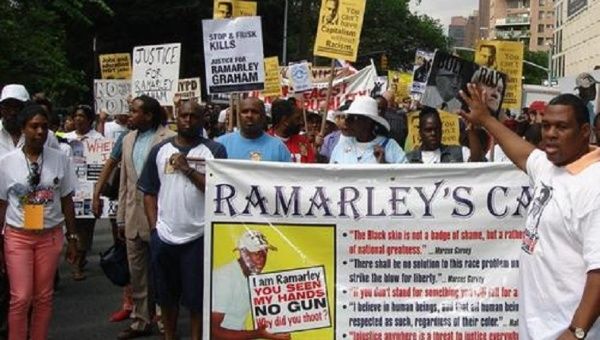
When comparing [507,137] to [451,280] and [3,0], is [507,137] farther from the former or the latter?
[3,0]

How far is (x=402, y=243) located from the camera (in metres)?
5.65

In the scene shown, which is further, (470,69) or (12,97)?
(12,97)

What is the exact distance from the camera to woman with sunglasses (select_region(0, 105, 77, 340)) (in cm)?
640

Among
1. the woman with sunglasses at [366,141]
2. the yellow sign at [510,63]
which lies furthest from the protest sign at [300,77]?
the woman with sunglasses at [366,141]

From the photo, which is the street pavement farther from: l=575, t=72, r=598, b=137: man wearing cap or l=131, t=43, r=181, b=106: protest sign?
l=575, t=72, r=598, b=137: man wearing cap

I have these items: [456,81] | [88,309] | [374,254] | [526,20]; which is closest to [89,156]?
[88,309]

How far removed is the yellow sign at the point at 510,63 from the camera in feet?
33.2

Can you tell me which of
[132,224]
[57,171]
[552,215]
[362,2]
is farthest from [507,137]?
[362,2]

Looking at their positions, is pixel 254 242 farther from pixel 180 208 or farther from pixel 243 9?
pixel 243 9

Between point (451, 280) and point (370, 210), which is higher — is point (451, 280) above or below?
below

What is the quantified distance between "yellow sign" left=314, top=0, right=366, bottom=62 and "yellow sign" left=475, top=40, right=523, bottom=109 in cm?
168

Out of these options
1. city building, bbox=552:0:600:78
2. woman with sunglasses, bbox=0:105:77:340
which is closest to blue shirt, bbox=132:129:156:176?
woman with sunglasses, bbox=0:105:77:340

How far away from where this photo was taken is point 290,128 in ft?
28.5

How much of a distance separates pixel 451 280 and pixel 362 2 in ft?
20.7
